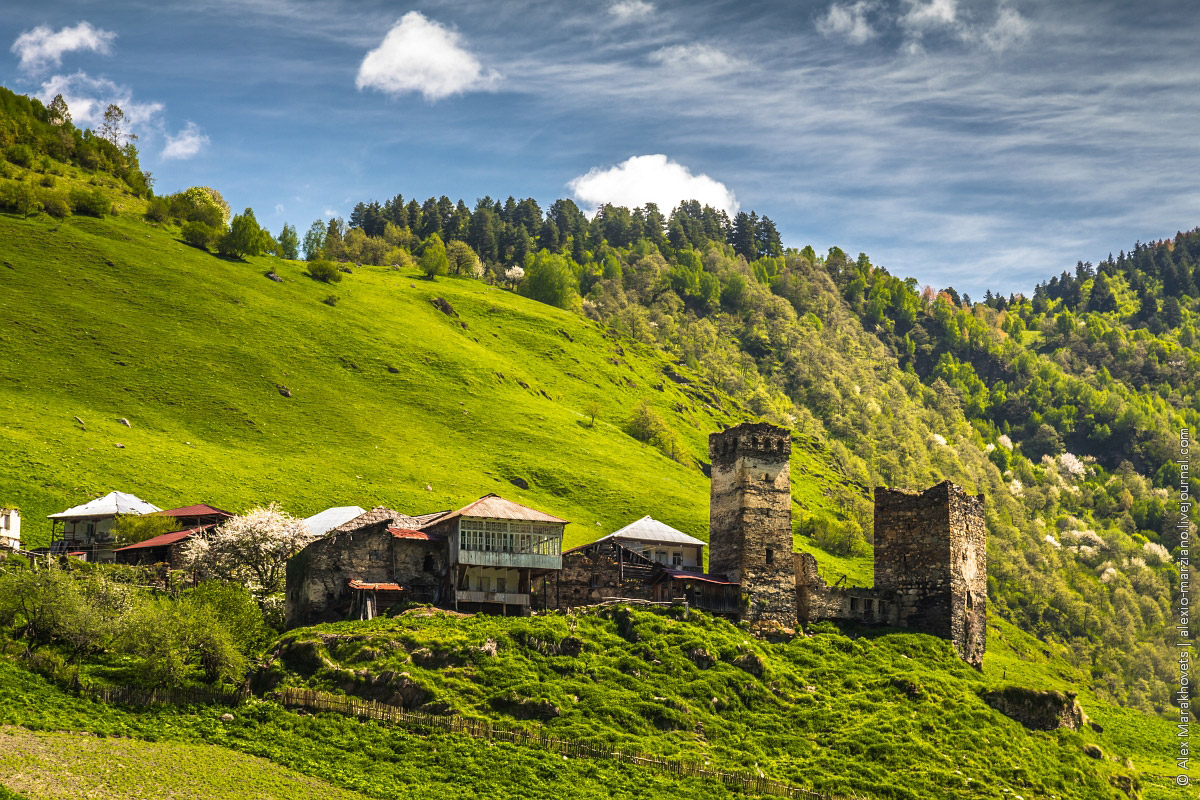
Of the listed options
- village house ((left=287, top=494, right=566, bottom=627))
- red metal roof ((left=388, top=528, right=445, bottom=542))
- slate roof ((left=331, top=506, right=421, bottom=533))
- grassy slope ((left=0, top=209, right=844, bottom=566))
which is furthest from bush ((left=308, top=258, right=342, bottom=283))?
red metal roof ((left=388, top=528, right=445, bottom=542))

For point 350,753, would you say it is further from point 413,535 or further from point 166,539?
point 166,539

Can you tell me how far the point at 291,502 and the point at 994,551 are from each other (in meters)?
126

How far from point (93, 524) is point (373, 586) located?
3320 centimetres

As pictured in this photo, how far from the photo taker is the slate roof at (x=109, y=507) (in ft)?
273

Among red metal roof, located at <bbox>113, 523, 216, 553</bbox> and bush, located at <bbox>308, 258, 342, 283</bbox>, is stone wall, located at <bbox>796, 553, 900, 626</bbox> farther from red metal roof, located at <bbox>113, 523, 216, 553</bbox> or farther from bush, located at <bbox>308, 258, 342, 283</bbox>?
bush, located at <bbox>308, 258, 342, 283</bbox>

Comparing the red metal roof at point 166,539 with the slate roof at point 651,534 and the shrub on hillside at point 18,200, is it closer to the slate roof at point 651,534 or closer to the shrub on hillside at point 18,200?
the slate roof at point 651,534

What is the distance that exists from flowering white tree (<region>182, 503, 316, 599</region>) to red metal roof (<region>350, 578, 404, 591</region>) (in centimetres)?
998

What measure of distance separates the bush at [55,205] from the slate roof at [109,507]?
70.4m

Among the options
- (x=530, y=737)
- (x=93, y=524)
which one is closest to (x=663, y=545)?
(x=530, y=737)

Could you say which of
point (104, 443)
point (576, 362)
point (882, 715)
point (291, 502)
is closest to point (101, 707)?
point (882, 715)

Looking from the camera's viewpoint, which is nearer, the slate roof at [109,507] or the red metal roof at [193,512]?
the red metal roof at [193,512]

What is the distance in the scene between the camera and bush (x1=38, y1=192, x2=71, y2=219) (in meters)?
144

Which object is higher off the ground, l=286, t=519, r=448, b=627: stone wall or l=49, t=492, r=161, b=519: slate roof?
l=49, t=492, r=161, b=519: slate roof

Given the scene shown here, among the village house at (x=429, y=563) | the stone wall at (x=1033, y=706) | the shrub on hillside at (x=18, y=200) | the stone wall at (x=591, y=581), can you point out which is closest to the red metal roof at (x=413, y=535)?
the village house at (x=429, y=563)
